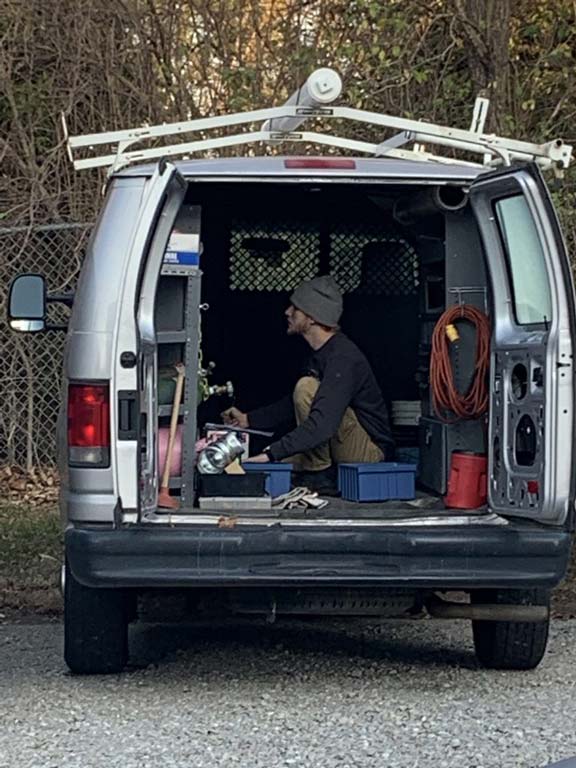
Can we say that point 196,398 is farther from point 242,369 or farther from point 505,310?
point 242,369

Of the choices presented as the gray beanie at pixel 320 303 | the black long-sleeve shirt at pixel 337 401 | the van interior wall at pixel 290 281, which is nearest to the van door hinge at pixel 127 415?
the black long-sleeve shirt at pixel 337 401

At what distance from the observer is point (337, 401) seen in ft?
24.2

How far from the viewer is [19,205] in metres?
12.1

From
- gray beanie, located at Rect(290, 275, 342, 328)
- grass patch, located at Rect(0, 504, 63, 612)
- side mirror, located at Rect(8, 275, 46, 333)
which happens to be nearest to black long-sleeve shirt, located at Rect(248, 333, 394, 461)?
gray beanie, located at Rect(290, 275, 342, 328)

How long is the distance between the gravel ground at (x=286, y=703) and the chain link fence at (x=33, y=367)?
428 cm

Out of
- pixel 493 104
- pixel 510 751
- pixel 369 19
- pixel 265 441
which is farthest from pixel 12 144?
pixel 510 751

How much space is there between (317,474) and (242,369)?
123cm

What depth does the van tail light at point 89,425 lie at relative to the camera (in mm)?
6023

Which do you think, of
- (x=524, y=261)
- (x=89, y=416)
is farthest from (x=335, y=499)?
(x=89, y=416)

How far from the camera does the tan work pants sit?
305 inches

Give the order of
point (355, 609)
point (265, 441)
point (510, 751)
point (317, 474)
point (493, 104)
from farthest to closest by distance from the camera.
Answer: point (493, 104), point (265, 441), point (317, 474), point (355, 609), point (510, 751)

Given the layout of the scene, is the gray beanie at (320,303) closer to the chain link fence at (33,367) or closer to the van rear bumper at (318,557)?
the van rear bumper at (318,557)

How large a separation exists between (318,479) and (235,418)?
707 mm

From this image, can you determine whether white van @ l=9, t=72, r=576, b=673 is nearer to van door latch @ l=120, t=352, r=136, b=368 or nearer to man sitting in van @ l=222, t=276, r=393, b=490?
van door latch @ l=120, t=352, r=136, b=368
